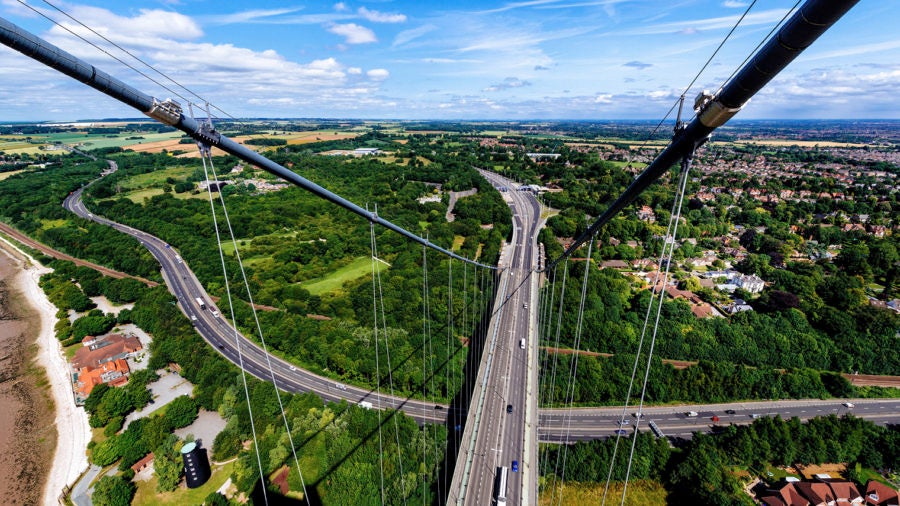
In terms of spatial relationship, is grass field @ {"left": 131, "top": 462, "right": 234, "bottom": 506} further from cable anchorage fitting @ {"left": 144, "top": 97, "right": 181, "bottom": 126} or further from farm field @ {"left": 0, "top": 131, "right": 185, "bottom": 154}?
farm field @ {"left": 0, "top": 131, "right": 185, "bottom": 154}

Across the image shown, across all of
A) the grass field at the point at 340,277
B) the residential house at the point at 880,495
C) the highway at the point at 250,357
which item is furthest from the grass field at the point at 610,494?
the grass field at the point at 340,277

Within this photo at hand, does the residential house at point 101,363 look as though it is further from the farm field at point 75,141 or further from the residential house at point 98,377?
the farm field at point 75,141

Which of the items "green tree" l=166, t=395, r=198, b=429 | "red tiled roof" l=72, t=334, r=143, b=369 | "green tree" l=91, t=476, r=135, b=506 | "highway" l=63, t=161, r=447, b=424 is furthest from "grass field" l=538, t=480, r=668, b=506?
"red tiled roof" l=72, t=334, r=143, b=369

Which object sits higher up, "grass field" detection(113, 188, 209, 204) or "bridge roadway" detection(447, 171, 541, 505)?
"grass field" detection(113, 188, 209, 204)

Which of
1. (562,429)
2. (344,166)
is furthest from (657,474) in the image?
(344,166)

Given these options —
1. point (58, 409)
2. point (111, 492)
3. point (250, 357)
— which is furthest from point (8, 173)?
point (111, 492)
